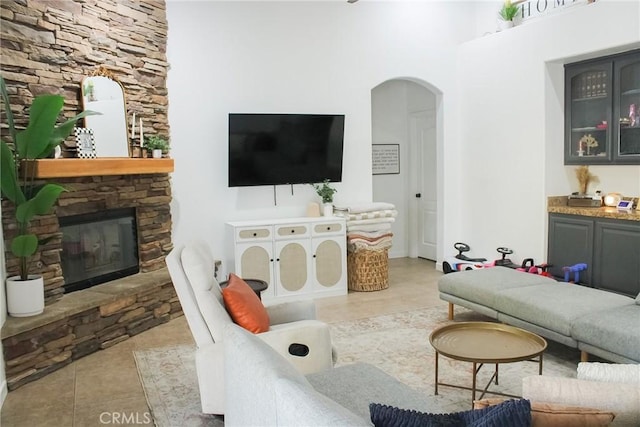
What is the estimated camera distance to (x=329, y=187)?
252 inches

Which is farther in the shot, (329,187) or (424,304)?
(329,187)

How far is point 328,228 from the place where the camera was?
19.7 ft

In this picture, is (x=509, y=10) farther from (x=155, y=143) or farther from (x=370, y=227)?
(x=155, y=143)

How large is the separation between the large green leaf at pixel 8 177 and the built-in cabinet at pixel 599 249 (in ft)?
16.0

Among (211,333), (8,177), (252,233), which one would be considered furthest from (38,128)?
(252,233)

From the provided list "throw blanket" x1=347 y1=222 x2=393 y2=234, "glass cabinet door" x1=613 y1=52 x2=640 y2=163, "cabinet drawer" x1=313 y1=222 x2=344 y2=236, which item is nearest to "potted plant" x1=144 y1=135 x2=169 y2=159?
"cabinet drawer" x1=313 y1=222 x2=344 y2=236

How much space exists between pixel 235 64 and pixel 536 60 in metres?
3.17

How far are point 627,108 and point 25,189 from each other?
16.9ft

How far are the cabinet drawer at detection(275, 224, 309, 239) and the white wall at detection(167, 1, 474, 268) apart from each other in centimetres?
46

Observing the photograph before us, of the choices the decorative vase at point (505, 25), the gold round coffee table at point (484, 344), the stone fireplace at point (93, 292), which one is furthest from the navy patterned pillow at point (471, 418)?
the decorative vase at point (505, 25)

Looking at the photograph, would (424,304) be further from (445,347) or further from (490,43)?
(490,43)

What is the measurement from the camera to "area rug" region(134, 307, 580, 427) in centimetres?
336

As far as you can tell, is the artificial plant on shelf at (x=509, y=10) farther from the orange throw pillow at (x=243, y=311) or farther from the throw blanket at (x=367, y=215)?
the orange throw pillow at (x=243, y=311)

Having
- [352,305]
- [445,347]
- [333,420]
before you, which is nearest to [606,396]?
[333,420]
